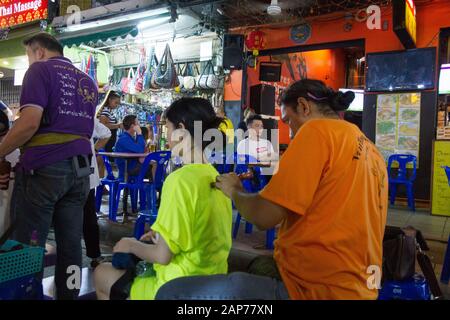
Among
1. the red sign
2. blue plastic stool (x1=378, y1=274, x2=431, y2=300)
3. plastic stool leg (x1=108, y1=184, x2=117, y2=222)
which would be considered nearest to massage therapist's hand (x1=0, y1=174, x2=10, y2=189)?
blue plastic stool (x1=378, y1=274, x2=431, y2=300)

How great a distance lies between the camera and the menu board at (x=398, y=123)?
6656 millimetres

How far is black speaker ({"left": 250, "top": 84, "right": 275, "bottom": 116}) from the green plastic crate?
22.7 feet

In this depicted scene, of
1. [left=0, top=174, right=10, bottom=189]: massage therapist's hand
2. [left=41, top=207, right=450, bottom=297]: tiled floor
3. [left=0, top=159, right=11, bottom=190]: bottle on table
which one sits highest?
[left=0, top=159, right=11, bottom=190]: bottle on table

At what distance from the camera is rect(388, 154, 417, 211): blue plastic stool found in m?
6.18

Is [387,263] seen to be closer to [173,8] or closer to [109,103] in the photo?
[109,103]

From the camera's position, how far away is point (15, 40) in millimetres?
8609

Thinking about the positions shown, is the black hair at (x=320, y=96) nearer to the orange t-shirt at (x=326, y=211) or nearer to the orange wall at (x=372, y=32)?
the orange t-shirt at (x=326, y=211)

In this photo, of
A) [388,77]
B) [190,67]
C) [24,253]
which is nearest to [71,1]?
[190,67]

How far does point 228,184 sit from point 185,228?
0.25 m

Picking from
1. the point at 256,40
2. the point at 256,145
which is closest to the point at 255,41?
the point at 256,40

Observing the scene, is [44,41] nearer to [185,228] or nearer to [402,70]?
[185,228]

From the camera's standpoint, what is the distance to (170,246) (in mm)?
1509

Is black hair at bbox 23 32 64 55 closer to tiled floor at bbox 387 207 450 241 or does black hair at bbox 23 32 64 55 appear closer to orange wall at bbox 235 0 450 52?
tiled floor at bbox 387 207 450 241

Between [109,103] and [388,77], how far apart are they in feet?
15.9
